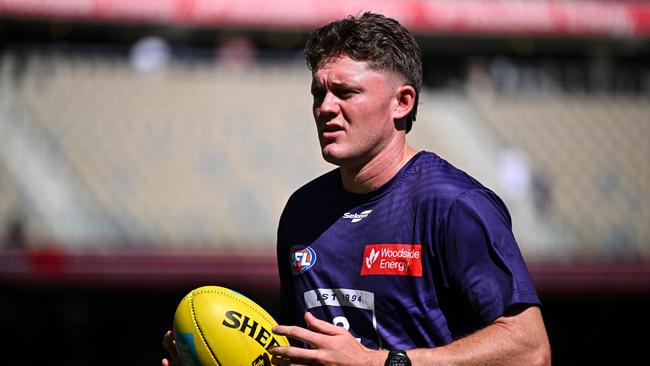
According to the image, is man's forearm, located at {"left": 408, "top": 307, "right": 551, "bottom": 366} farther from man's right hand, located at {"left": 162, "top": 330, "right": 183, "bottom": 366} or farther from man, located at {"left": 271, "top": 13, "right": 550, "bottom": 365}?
man's right hand, located at {"left": 162, "top": 330, "right": 183, "bottom": 366}

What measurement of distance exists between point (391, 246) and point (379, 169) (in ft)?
0.93

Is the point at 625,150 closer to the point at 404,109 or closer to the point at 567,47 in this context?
the point at 567,47

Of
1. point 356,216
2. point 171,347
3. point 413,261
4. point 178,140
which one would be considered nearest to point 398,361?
point 413,261

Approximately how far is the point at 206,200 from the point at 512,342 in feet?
29.6

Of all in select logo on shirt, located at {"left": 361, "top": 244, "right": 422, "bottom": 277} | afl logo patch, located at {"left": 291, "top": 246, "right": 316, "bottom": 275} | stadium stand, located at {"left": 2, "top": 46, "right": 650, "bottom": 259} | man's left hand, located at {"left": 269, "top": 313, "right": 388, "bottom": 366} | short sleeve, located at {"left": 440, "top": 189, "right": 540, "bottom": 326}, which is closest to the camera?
man's left hand, located at {"left": 269, "top": 313, "right": 388, "bottom": 366}

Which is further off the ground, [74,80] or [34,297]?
[74,80]

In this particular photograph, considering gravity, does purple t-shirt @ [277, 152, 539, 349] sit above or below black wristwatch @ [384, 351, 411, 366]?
above

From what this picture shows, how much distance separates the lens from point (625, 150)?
13039mm

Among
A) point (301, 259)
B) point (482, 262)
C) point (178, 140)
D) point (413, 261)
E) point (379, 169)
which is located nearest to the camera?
point (482, 262)

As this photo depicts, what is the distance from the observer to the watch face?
2502mm

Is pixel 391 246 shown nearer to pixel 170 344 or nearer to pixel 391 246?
pixel 391 246

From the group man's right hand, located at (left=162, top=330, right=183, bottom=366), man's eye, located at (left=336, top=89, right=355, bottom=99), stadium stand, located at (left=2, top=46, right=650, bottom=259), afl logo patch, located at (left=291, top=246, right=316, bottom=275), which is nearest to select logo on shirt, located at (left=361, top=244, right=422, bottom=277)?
afl logo patch, located at (left=291, top=246, right=316, bottom=275)

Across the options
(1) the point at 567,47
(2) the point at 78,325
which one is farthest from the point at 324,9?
(2) the point at 78,325

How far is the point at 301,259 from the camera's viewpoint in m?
3.15
